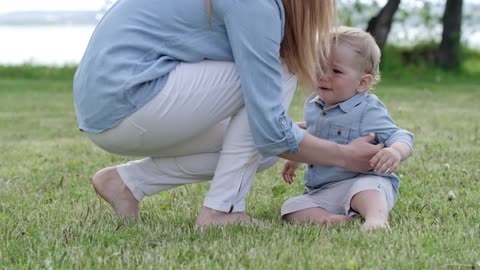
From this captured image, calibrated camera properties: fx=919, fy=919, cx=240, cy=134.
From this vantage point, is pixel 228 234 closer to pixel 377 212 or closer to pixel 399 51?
pixel 377 212

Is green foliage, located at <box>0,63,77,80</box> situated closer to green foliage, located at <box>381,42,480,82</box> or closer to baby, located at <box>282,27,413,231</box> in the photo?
green foliage, located at <box>381,42,480,82</box>

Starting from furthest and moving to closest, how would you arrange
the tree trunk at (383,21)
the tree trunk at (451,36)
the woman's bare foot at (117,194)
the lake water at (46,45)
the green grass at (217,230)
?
the lake water at (46,45)
the tree trunk at (451,36)
the tree trunk at (383,21)
the woman's bare foot at (117,194)
the green grass at (217,230)

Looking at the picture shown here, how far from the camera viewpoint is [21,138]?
766 centimetres

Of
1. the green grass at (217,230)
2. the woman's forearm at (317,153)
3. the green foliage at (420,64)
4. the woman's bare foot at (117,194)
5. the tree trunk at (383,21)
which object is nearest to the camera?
the green grass at (217,230)

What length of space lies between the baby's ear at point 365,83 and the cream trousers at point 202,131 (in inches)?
13.3

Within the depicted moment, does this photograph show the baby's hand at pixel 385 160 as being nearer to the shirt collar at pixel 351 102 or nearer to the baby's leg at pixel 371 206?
the baby's leg at pixel 371 206

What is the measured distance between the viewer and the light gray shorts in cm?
351

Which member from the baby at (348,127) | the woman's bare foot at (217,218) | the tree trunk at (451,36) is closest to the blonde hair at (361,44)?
the baby at (348,127)

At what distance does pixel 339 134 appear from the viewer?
3.60 meters

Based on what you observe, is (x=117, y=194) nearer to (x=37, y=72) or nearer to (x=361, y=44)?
(x=361, y=44)

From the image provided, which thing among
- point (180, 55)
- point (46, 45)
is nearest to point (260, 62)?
point (180, 55)

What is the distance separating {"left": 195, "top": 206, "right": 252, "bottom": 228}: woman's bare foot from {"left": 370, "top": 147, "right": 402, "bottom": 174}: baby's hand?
1.67 feet

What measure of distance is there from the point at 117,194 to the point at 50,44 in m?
22.7

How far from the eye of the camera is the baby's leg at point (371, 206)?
131 inches
